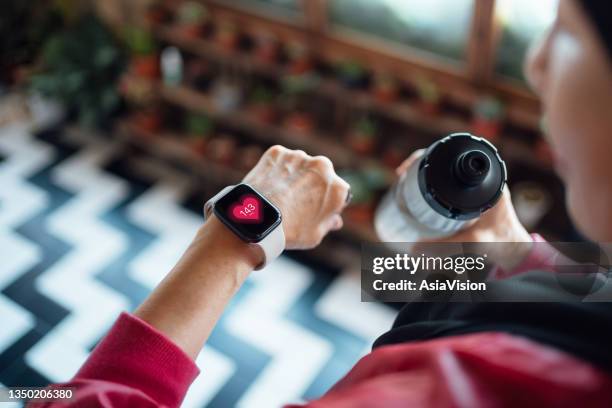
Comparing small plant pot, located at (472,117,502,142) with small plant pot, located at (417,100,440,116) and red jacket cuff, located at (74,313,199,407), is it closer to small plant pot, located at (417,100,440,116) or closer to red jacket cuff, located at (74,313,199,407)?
small plant pot, located at (417,100,440,116)

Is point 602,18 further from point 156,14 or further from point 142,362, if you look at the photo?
point 156,14

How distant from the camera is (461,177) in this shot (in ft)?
3.00

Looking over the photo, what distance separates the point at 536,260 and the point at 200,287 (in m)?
0.54

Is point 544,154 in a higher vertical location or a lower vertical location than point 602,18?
lower

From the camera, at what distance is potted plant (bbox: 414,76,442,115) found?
260 cm

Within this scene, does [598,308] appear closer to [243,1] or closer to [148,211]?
[243,1]

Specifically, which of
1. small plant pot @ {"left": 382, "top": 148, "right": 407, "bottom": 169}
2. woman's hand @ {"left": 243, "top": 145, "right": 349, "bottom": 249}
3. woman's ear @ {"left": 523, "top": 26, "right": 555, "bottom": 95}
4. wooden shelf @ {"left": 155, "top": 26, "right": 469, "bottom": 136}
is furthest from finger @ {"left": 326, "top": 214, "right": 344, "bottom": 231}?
small plant pot @ {"left": 382, "top": 148, "right": 407, "bottom": 169}

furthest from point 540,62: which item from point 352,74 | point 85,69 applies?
point 85,69

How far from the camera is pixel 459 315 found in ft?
2.70

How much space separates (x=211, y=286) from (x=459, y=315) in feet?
1.18

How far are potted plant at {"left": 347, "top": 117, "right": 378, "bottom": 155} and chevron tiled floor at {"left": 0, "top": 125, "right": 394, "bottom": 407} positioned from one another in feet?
2.11

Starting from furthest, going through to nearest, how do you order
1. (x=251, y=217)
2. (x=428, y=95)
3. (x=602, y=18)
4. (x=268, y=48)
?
(x=268, y=48) → (x=428, y=95) → (x=251, y=217) → (x=602, y=18)

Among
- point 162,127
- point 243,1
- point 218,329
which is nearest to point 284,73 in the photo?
point 243,1

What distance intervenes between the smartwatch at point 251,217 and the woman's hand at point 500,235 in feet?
0.82
